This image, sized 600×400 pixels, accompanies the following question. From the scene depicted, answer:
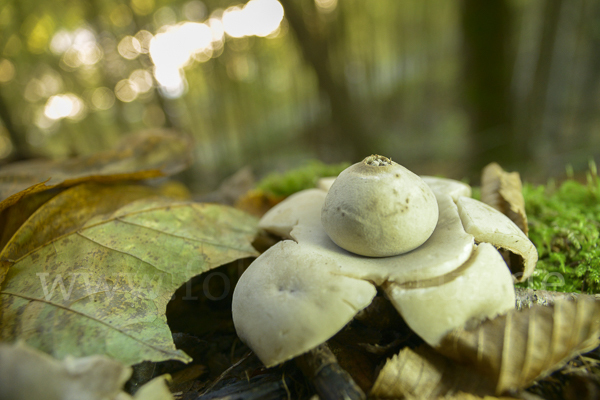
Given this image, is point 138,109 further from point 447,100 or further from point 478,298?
point 478,298

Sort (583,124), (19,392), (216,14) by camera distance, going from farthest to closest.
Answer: (216,14)
(583,124)
(19,392)

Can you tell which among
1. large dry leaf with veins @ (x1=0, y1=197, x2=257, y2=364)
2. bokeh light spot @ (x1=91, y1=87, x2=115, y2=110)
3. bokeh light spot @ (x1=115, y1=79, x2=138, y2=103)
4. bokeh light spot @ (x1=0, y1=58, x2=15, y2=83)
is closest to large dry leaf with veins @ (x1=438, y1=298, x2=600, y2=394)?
large dry leaf with veins @ (x1=0, y1=197, x2=257, y2=364)

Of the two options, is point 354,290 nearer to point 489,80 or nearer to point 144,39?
point 489,80

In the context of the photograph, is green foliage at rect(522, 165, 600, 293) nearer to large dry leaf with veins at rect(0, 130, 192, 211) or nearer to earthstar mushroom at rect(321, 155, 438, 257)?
earthstar mushroom at rect(321, 155, 438, 257)

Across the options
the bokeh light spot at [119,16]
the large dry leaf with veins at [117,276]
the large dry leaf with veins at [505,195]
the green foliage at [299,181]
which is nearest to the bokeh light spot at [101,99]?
the bokeh light spot at [119,16]

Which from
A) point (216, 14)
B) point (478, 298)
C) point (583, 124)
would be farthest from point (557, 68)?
point (216, 14)

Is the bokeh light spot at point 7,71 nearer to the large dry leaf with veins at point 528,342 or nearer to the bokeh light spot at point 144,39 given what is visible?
the bokeh light spot at point 144,39
